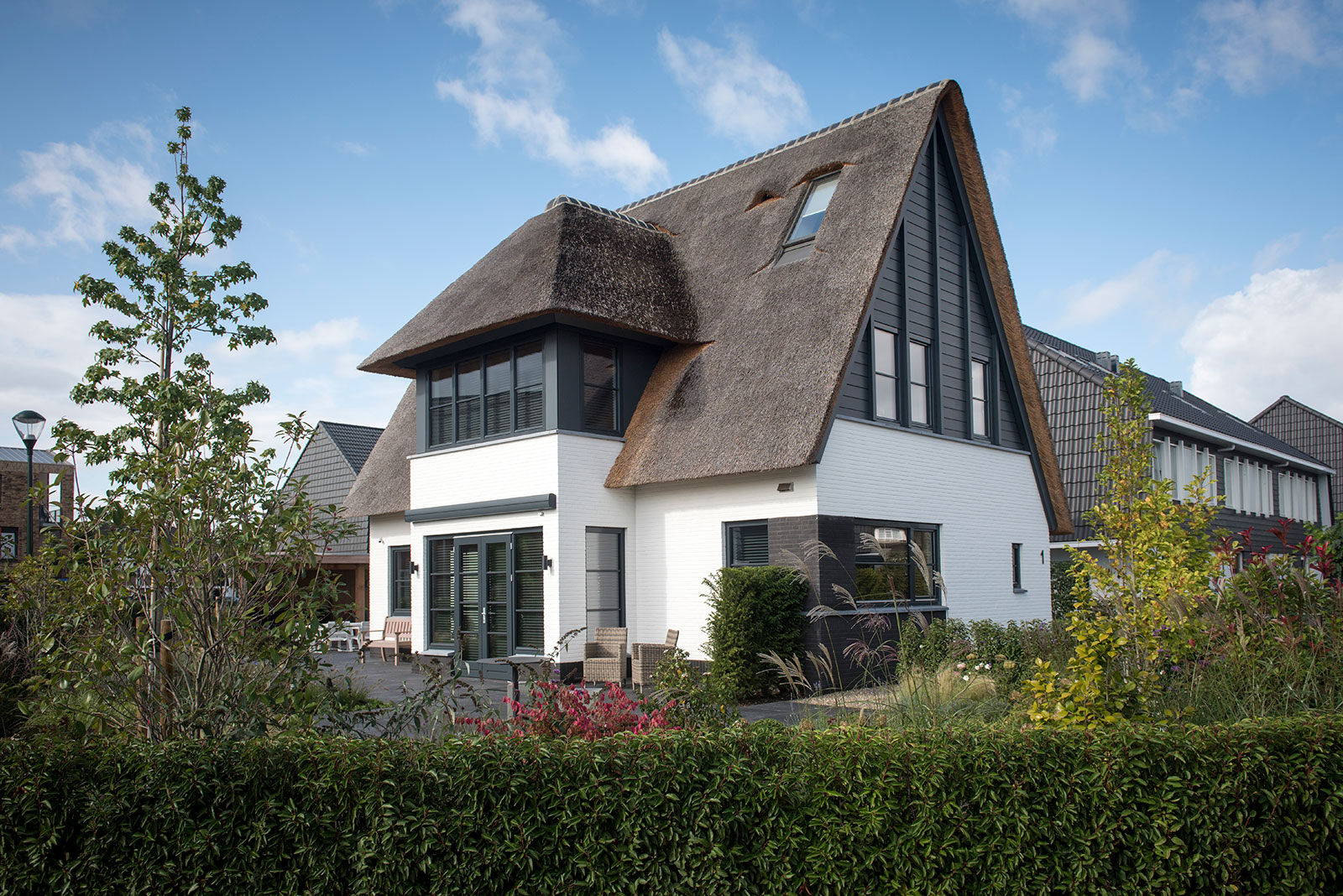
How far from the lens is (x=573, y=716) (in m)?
5.58

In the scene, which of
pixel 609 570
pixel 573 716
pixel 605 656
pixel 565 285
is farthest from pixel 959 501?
pixel 573 716

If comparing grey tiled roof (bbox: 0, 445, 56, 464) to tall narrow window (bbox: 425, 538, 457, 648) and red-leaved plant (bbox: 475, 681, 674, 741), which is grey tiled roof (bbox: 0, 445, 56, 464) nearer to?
tall narrow window (bbox: 425, 538, 457, 648)

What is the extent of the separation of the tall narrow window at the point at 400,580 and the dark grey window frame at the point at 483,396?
4254mm

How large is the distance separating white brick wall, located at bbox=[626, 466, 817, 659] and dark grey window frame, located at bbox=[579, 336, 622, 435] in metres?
1.18

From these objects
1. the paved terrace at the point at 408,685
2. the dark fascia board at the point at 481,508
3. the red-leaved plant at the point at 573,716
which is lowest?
the paved terrace at the point at 408,685

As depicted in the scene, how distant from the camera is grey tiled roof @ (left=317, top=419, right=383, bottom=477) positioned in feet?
91.9

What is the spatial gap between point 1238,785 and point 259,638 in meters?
5.41

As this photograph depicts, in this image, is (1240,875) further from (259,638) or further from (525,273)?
(525,273)

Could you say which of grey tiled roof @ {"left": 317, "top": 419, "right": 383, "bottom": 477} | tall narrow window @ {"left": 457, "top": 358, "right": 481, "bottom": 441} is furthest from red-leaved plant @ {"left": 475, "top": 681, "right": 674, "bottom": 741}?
grey tiled roof @ {"left": 317, "top": 419, "right": 383, "bottom": 477}

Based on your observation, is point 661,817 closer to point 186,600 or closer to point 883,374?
point 186,600

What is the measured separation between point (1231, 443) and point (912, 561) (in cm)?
1698

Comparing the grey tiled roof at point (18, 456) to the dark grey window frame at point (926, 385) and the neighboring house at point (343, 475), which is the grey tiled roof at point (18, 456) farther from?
the dark grey window frame at point (926, 385)

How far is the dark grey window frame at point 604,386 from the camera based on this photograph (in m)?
14.9

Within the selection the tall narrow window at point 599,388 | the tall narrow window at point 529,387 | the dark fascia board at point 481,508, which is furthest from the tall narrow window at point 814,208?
the dark fascia board at point 481,508
